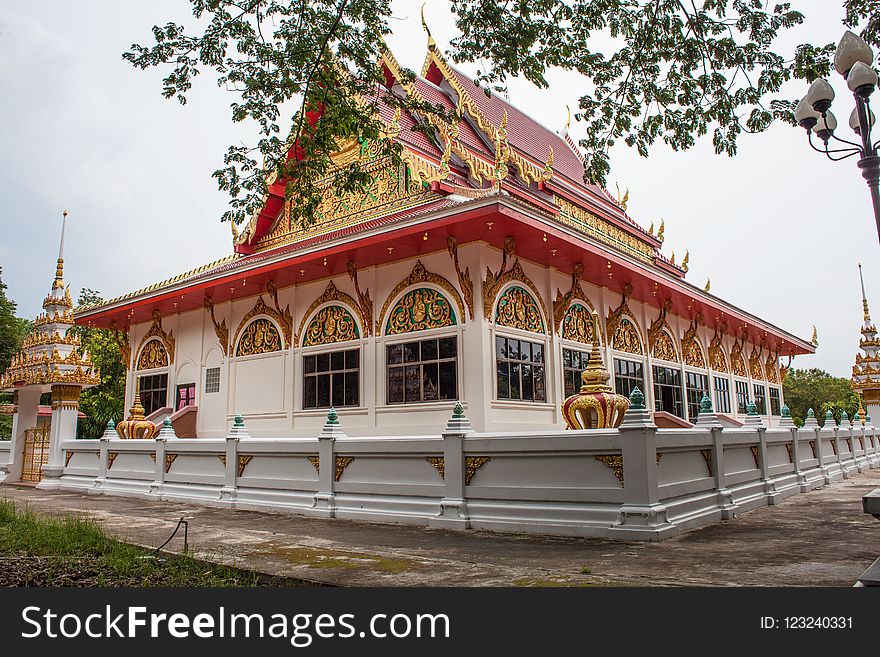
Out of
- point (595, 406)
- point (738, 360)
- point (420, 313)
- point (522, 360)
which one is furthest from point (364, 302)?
point (738, 360)

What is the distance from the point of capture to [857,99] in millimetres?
7602

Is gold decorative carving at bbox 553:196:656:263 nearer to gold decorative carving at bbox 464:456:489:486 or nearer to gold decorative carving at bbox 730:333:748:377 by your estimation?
gold decorative carving at bbox 730:333:748:377

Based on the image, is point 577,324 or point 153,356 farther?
point 153,356

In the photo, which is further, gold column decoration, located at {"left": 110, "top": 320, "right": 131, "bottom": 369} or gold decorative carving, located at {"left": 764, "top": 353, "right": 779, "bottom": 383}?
gold decorative carving, located at {"left": 764, "top": 353, "right": 779, "bottom": 383}

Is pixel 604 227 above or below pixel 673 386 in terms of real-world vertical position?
above

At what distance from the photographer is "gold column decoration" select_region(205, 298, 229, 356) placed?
16.0 metres

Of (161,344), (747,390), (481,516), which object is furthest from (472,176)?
(747,390)

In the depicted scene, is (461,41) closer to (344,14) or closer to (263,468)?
(344,14)

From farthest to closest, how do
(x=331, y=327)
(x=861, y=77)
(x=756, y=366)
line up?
1. (x=756, y=366)
2. (x=331, y=327)
3. (x=861, y=77)

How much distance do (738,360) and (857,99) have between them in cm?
1564

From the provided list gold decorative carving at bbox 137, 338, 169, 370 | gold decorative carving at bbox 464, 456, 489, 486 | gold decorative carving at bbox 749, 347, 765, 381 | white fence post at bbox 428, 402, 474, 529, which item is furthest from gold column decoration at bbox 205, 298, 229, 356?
gold decorative carving at bbox 749, 347, 765, 381

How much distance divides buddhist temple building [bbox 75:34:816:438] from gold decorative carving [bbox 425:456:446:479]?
3.07m

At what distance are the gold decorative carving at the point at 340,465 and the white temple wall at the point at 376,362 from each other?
2.78 meters

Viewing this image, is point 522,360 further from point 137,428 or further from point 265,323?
point 137,428
